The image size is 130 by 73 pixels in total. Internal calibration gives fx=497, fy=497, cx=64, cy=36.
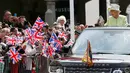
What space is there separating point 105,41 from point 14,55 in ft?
10.8

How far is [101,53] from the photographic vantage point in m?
9.84

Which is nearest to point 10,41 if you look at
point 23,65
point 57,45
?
point 23,65

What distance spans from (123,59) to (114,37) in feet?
4.40

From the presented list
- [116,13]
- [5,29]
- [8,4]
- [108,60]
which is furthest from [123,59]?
[8,4]

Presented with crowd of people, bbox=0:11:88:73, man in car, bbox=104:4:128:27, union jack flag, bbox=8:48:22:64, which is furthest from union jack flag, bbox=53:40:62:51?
man in car, bbox=104:4:128:27

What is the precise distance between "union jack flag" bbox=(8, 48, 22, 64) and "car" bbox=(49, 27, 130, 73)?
104 inches

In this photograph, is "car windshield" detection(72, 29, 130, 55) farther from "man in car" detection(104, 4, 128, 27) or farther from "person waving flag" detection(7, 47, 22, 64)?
"person waving flag" detection(7, 47, 22, 64)

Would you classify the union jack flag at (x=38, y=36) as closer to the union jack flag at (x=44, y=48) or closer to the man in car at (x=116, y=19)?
the union jack flag at (x=44, y=48)

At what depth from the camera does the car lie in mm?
8852

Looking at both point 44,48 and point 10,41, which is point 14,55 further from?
point 44,48

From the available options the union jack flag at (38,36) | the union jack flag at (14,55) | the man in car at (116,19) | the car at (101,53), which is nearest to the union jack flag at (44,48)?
the union jack flag at (38,36)

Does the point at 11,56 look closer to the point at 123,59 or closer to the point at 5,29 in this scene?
the point at 5,29

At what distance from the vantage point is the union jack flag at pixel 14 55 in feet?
42.0

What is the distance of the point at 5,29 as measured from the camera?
44.0 feet
